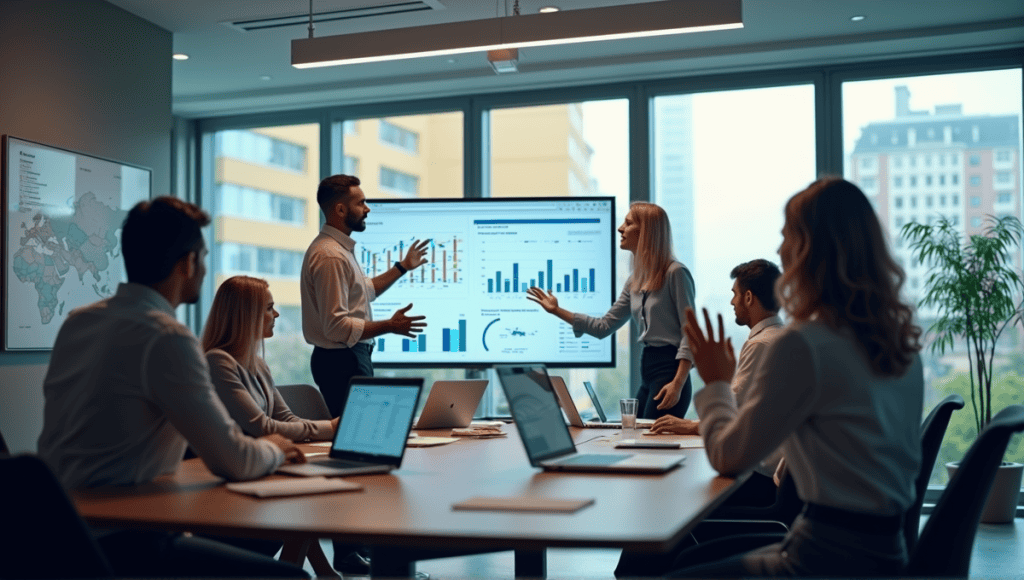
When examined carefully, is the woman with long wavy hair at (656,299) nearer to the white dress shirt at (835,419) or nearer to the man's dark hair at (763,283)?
the man's dark hair at (763,283)

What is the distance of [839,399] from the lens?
176cm

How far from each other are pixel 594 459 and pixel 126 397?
116cm

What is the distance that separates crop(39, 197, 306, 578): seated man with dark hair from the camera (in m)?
1.94

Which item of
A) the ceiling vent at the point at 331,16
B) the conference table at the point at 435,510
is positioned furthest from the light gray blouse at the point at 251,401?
the ceiling vent at the point at 331,16

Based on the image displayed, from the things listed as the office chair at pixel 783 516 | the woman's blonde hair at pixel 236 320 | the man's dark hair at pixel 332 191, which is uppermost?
the man's dark hair at pixel 332 191

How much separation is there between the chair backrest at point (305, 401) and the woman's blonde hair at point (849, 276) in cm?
219

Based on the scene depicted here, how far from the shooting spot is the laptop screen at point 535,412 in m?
2.27

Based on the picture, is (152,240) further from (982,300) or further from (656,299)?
(982,300)

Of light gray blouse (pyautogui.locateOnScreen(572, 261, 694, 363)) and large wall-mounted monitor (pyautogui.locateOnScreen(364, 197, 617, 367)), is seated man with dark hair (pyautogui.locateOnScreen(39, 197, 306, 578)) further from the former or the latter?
large wall-mounted monitor (pyautogui.locateOnScreen(364, 197, 617, 367))

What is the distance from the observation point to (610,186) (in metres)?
6.43

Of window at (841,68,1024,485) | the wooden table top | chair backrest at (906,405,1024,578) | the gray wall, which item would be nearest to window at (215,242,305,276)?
the gray wall

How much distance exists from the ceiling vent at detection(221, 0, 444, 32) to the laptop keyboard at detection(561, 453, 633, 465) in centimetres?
320

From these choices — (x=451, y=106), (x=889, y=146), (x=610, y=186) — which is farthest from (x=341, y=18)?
(x=889, y=146)

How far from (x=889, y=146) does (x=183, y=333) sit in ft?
17.0
